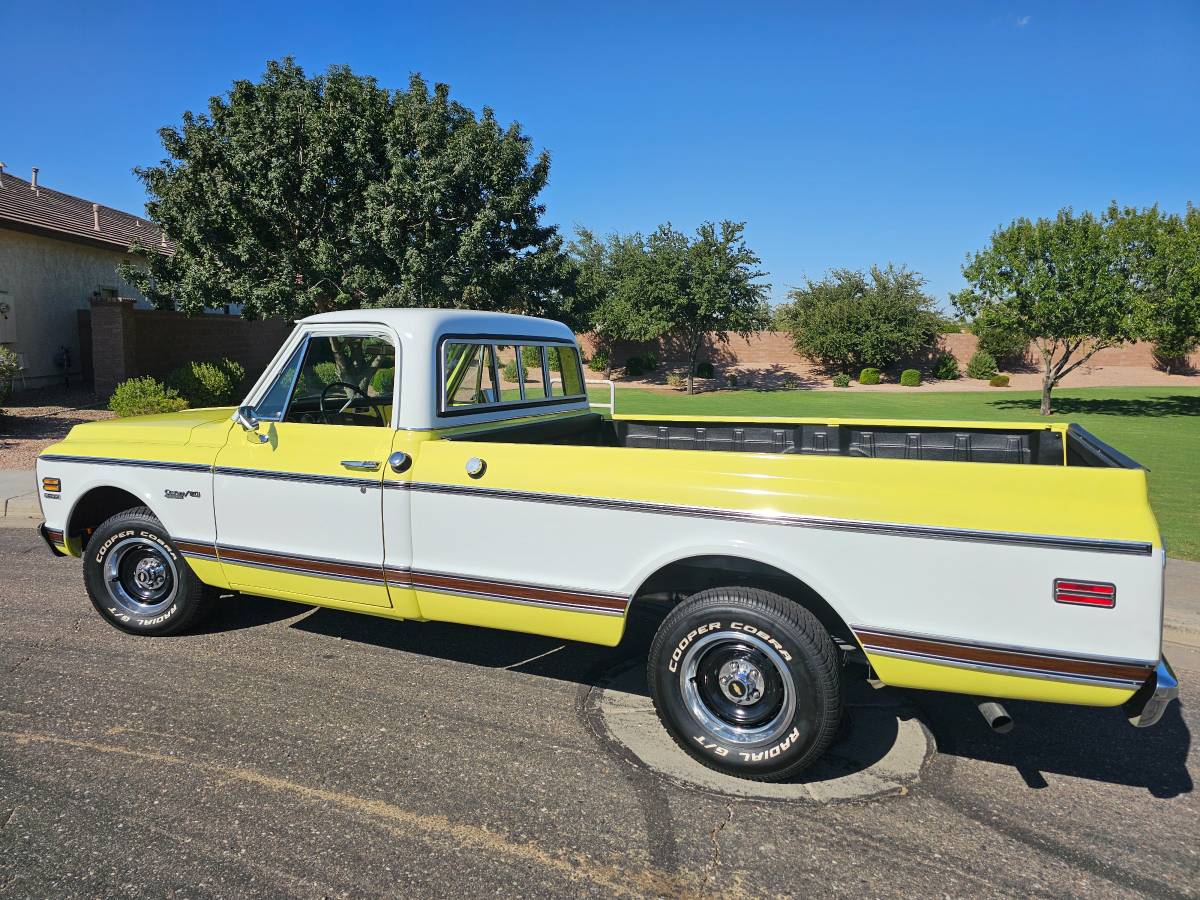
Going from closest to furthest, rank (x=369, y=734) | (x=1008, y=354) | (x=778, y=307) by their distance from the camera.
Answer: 1. (x=369, y=734)
2. (x=1008, y=354)
3. (x=778, y=307)

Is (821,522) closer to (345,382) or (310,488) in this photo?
(310,488)

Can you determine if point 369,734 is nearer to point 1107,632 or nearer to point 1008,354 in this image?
point 1107,632

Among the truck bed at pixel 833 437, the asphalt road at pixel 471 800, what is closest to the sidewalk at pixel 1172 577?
the asphalt road at pixel 471 800

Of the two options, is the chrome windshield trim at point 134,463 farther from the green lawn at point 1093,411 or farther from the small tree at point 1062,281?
the small tree at point 1062,281

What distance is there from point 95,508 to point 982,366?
44443 mm

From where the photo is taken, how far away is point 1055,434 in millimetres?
4852

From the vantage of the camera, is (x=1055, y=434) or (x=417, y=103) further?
(x=417, y=103)

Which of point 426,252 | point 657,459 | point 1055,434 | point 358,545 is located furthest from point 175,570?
point 426,252

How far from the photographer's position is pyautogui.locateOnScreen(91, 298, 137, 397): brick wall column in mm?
17625

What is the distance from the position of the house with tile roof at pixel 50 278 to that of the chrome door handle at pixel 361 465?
17.4 meters

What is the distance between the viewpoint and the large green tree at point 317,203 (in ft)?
58.2

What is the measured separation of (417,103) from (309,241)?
13.6ft

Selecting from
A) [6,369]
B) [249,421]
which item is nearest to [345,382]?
[249,421]

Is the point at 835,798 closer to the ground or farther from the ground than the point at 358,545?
closer to the ground
